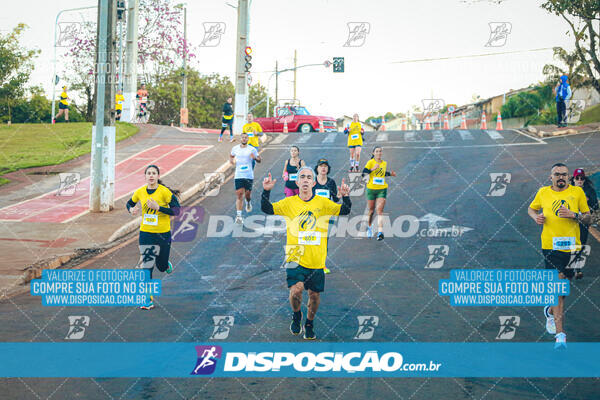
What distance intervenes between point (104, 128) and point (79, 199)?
310cm

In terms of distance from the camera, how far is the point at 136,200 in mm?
9469

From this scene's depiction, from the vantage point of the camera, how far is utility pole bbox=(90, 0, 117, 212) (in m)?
17.4

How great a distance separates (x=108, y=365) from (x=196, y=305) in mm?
2680

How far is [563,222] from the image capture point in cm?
797

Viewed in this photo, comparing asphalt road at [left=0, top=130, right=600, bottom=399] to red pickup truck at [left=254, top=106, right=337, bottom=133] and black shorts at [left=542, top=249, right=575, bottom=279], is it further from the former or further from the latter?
red pickup truck at [left=254, top=106, right=337, bottom=133]

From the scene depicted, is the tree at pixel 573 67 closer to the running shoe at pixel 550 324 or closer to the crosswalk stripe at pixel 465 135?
the crosswalk stripe at pixel 465 135

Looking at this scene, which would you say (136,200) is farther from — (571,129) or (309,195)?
(571,129)

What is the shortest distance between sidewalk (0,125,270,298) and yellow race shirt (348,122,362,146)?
4.42 metres

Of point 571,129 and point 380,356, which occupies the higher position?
point 571,129

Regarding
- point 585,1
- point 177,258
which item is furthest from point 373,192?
point 585,1

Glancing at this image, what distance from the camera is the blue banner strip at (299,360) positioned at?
259 inches

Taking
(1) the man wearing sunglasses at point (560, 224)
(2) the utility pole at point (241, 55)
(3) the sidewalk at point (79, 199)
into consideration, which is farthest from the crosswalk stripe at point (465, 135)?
(1) the man wearing sunglasses at point (560, 224)

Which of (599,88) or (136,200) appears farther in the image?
(599,88)

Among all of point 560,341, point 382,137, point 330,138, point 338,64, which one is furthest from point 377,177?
point 338,64
